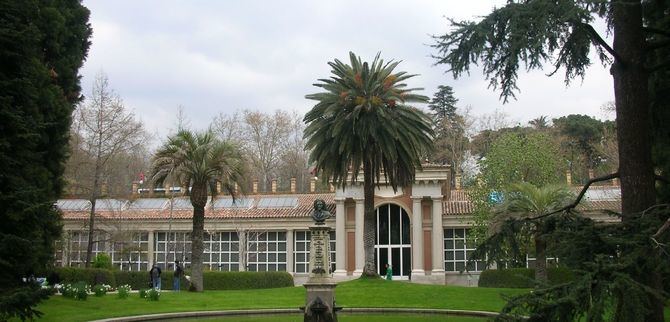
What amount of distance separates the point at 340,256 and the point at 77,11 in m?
24.8

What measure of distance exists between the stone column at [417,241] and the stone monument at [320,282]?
24046 millimetres

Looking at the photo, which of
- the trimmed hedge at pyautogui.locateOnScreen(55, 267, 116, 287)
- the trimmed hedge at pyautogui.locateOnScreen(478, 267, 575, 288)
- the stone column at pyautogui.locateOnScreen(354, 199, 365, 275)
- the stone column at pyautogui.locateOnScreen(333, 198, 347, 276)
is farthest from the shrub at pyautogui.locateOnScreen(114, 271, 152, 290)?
the trimmed hedge at pyautogui.locateOnScreen(478, 267, 575, 288)

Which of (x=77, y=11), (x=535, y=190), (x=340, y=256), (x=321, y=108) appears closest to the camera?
(x=77, y=11)

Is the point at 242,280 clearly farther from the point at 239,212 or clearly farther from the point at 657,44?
the point at 657,44

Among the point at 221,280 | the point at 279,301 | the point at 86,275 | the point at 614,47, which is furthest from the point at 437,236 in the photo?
the point at 614,47

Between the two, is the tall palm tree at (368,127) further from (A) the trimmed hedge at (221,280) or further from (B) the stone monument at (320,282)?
(B) the stone monument at (320,282)

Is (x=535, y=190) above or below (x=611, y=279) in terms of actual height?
above

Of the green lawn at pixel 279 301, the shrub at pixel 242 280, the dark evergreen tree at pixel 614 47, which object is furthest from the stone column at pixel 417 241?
the dark evergreen tree at pixel 614 47

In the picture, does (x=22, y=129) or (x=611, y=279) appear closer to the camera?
(x=611, y=279)

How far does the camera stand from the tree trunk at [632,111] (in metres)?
8.77

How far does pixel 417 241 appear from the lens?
1636 inches

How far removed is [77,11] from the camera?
73.6 feet

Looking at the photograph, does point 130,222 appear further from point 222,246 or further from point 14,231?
point 14,231

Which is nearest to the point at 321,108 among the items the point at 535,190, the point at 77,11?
the point at 535,190
